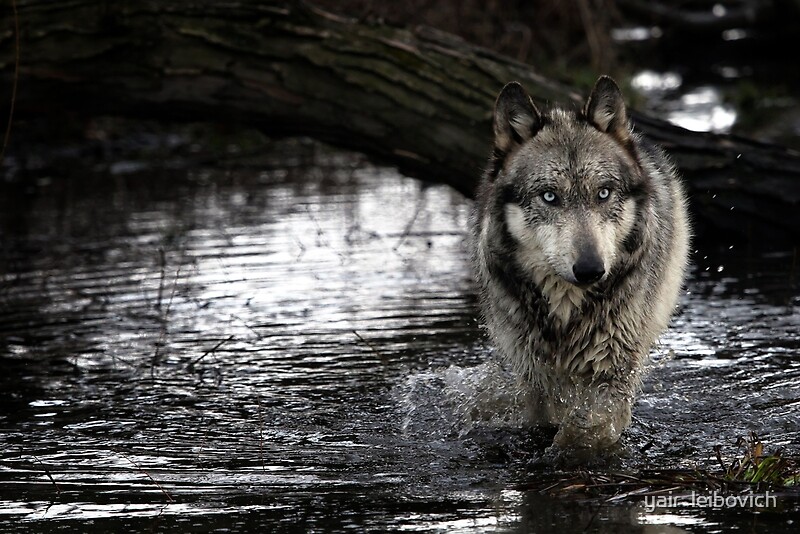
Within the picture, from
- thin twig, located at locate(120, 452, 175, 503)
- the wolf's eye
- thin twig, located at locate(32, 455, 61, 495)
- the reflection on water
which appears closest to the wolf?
the wolf's eye

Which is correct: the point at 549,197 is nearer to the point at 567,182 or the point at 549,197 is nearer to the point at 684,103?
the point at 567,182

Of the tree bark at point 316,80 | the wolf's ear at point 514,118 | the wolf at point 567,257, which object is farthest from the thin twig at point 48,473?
the tree bark at point 316,80

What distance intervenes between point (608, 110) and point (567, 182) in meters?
0.61

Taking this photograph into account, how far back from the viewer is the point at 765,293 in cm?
766

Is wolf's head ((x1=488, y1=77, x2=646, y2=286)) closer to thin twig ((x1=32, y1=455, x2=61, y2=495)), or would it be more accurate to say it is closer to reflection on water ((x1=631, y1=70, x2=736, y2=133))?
thin twig ((x1=32, y1=455, x2=61, y2=495))

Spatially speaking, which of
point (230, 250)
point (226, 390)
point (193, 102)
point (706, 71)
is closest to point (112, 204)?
point (230, 250)

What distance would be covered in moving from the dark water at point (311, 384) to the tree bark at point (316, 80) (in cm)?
77

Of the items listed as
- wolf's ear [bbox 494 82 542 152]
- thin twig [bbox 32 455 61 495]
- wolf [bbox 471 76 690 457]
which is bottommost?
thin twig [bbox 32 455 61 495]

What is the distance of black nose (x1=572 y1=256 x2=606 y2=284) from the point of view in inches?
184

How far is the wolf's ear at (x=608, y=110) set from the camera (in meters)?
5.38

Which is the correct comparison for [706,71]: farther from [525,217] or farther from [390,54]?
[525,217]

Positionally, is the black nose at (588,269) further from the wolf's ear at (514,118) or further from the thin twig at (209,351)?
the thin twig at (209,351)

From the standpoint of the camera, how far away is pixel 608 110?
5.42m

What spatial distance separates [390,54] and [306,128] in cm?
90
